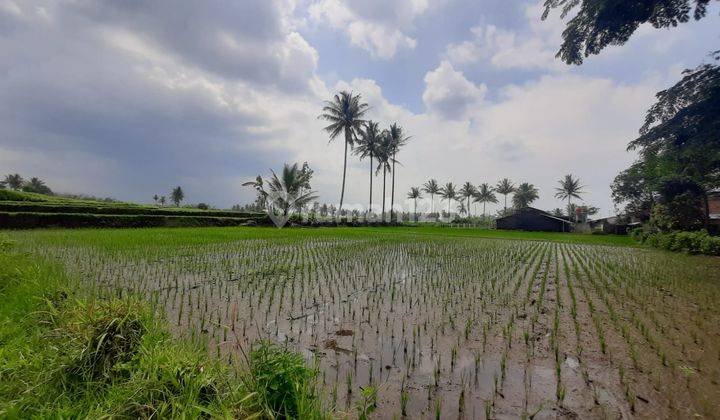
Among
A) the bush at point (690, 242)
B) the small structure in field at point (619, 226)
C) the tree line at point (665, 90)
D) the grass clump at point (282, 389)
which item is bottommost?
the grass clump at point (282, 389)

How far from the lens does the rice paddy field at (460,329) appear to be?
94.0 inches

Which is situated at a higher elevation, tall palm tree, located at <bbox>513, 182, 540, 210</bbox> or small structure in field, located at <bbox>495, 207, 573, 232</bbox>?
tall palm tree, located at <bbox>513, 182, 540, 210</bbox>

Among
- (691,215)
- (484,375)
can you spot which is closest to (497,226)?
(691,215)

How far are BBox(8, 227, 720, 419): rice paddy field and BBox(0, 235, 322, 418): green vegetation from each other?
0.27m

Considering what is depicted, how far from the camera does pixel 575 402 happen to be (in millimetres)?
2344

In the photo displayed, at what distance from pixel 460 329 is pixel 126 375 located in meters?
3.32

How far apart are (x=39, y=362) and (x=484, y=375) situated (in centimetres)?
345

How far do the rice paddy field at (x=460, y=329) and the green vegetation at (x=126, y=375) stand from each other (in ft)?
0.89

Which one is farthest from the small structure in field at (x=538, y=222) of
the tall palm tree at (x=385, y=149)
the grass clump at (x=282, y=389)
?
the grass clump at (x=282, y=389)

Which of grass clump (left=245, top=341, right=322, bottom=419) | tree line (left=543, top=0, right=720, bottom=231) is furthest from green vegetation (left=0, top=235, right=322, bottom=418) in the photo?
tree line (left=543, top=0, right=720, bottom=231)

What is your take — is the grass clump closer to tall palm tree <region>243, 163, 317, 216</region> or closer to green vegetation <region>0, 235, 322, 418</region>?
green vegetation <region>0, 235, 322, 418</region>

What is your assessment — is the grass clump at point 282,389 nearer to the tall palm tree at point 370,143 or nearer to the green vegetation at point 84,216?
the green vegetation at point 84,216

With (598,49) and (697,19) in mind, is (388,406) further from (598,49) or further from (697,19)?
(697,19)

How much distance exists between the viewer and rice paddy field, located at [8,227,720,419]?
239cm
